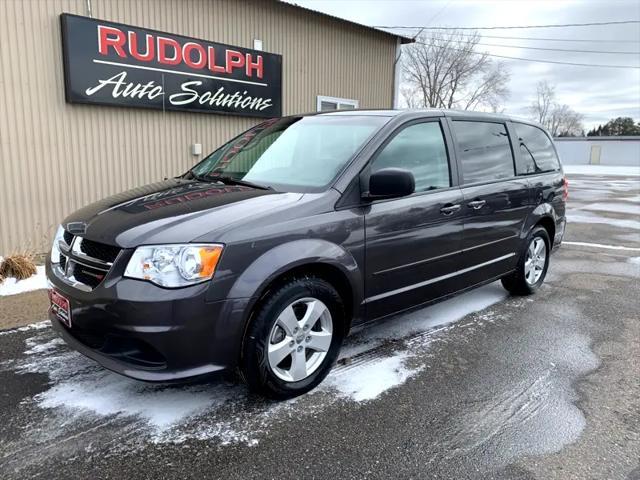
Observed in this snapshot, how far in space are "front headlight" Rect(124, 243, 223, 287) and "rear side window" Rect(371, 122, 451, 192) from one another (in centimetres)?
137

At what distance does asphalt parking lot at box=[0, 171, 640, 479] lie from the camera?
2.46 meters

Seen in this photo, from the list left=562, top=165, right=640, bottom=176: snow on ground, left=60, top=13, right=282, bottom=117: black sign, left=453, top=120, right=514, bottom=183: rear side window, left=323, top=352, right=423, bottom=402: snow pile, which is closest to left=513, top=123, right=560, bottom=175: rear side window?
left=453, top=120, right=514, bottom=183: rear side window

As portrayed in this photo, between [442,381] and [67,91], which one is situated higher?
[67,91]

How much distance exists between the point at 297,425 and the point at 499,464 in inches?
41.6

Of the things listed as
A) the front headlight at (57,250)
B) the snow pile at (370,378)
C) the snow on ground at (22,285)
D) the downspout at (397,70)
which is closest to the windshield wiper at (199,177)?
the front headlight at (57,250)

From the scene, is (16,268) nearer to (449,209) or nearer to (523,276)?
(449,209)

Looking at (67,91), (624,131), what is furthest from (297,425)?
(624,131)

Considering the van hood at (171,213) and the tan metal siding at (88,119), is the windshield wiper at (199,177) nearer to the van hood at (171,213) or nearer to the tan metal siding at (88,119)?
the van hood at (171,213)

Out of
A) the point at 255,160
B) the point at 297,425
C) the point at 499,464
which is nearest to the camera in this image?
the point at 499,464

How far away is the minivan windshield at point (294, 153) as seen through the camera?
3385 millimetres

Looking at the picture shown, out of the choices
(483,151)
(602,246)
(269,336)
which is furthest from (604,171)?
(269,336)

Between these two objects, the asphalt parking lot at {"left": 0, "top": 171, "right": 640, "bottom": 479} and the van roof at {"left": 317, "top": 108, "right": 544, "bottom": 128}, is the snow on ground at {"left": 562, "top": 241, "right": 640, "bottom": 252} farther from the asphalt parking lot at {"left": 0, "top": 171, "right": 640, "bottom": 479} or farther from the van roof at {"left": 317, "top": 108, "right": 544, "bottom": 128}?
the van roof at {"left": 317, "top": 108, "right": 544, "bottom": 128}

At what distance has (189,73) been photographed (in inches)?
293

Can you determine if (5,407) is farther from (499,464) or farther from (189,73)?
(189,73)
